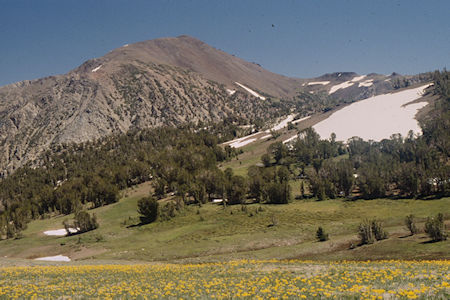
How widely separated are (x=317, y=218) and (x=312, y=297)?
60.9 m

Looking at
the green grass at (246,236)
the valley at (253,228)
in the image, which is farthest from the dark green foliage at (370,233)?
the green grass at (246,236)

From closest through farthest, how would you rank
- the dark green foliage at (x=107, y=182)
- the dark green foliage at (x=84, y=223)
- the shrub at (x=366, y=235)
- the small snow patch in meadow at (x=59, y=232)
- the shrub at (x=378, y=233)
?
1. the shrub at (x=366, y=235)
2. the shrub at (x=378, y=233)
3. the dark green foliage at (x=84, y=223)
4. the small snow patch in meadow at (x=59, y=232)
5. the dark green foliage at (x=107, y=182)

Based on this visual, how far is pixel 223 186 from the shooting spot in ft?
307

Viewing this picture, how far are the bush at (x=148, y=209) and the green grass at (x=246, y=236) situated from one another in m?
3.48

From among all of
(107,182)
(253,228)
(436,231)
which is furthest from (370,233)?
(107,182)

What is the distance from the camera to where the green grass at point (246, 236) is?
41125 mm

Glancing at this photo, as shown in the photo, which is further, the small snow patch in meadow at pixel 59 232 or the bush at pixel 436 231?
the small snow patch in meadow at pixel 59 232

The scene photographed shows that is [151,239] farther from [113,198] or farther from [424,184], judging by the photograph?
[424,184]

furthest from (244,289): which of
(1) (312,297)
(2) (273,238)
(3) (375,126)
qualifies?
(3) (375,126)

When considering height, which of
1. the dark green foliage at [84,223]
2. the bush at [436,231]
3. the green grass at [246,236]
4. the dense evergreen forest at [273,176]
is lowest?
the green grass at [246,236]

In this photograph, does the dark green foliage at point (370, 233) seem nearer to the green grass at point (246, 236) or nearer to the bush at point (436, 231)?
the green grass at point (246, 236)

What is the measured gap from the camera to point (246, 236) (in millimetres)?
57688

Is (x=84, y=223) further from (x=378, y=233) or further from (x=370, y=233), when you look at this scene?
(x=378, y=233)

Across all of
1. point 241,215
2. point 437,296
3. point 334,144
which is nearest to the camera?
point 437,296
